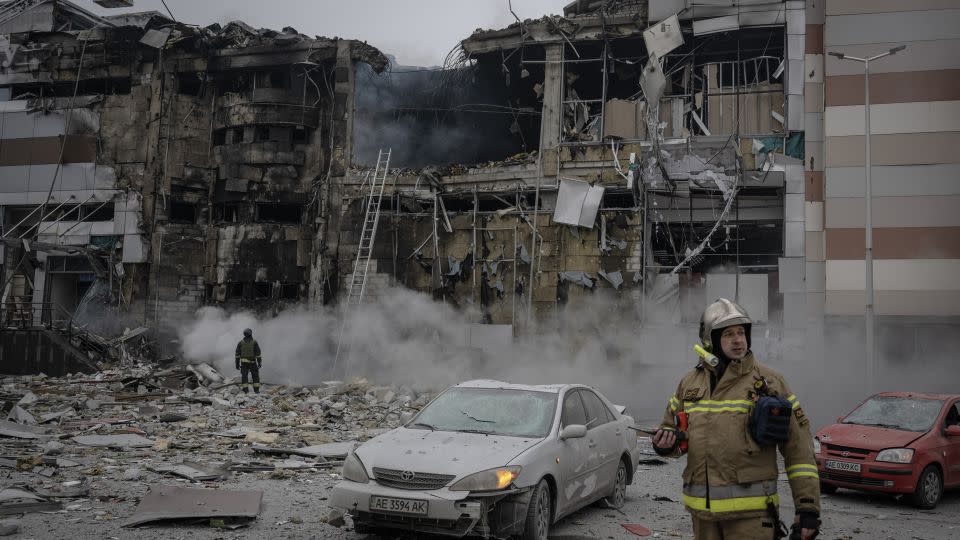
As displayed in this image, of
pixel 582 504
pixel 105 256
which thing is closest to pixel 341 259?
pixel 105 256

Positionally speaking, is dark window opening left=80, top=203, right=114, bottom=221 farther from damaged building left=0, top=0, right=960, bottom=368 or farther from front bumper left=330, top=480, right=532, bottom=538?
front bumper left=330, top=480, right=532, bottom=538

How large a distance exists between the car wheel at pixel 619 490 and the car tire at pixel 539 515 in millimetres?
1747

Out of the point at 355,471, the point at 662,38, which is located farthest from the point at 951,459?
the point at 662,38

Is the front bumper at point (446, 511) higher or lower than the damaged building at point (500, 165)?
lower

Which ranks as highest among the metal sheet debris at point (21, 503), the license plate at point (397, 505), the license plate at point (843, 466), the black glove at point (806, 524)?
the black glove at point (806, 524)

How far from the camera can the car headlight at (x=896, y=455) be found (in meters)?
9.61

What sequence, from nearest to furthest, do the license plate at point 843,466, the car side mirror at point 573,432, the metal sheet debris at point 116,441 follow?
the car side mirror at point 573,432, the license plate at point 843,466, the metal sheet debris at point 116,441

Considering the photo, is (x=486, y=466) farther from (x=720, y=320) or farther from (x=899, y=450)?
(x=899, y=450)

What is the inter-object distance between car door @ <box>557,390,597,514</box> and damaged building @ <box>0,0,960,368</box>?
50.8ft

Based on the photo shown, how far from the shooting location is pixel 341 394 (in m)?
20.2

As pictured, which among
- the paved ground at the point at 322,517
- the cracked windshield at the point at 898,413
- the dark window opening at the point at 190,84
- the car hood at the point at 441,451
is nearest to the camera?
the car hood at the point at 441,451

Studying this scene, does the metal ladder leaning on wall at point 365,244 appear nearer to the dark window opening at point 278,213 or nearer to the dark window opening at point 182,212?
the dark window opening at point 278,213

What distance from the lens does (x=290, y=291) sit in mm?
27484

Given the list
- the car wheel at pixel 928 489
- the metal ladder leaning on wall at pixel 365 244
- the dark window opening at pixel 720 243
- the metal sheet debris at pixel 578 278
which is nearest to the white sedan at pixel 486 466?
the car wheel at pixel 928 489
